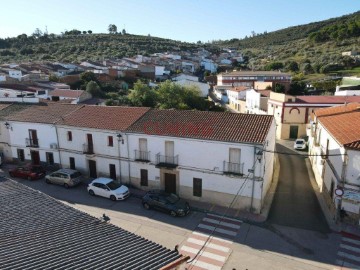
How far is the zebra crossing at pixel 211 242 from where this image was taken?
55.0 feet

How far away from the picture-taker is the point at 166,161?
2386cm

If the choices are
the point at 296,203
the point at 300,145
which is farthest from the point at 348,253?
the point at 300,145

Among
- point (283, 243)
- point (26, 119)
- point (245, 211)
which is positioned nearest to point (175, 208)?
point (245, 211)

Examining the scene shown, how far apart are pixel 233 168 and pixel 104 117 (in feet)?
39.8

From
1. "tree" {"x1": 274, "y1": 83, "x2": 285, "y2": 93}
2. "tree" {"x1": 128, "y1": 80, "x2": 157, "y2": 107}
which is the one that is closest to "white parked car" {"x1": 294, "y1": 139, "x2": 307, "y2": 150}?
"tree" {"x1": 128, "y1": 80, "x2": 157, "y2": 107}

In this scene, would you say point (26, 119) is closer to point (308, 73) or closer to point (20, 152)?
point (20, 152)

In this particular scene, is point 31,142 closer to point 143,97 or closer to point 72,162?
point 72,162

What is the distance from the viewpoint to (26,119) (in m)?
29.6

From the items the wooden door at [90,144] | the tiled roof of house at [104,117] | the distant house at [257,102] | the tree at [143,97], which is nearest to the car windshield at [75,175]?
the wooden door at [90,144]

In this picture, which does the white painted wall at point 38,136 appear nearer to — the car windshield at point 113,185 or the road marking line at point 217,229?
the car windshield at point 113,185

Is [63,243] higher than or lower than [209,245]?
higher

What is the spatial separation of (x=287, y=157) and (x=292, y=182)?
6.89 metres

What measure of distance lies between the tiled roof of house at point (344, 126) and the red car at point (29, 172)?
23.4m

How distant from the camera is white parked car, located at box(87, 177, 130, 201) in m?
23.7
